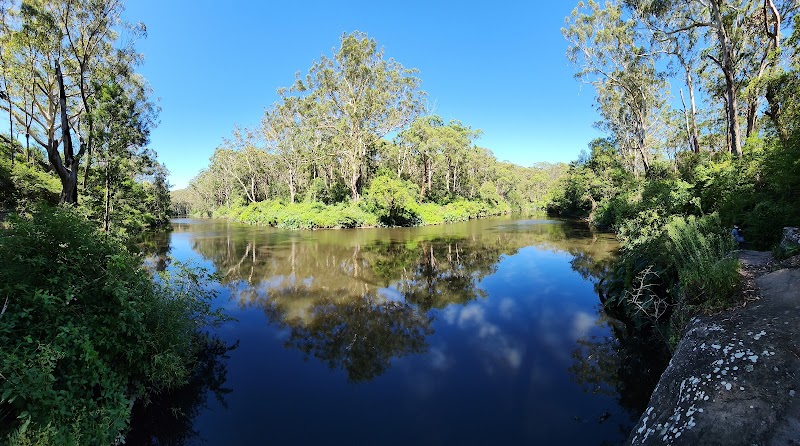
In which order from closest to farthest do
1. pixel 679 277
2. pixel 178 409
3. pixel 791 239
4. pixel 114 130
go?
pixel 178 409
pixel 679 277
pixel 791 239
pixel 114 130

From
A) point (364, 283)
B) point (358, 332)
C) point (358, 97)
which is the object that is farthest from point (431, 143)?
point (358, 332)

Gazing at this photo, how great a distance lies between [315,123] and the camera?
44.8m

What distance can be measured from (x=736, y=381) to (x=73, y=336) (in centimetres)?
715

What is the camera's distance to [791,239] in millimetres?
6680

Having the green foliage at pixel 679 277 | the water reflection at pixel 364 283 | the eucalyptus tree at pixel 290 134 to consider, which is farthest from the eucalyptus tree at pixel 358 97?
the green foliage at pixel 679 277

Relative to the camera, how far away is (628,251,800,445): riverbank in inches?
126

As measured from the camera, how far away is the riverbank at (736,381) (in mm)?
3205

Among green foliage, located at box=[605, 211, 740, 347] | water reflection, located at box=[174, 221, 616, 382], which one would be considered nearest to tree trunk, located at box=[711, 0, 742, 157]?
water reflection, located at box=[174, 221, 616, 382]

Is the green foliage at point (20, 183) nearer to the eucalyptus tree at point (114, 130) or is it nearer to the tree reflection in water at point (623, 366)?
the eucalyptus tree at point (114, 130)

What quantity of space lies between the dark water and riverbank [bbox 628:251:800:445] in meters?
1.38

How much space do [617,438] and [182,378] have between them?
6.67 metres

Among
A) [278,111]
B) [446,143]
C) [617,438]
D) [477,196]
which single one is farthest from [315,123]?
[617,438]

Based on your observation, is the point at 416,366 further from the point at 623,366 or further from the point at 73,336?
the point at 73,336

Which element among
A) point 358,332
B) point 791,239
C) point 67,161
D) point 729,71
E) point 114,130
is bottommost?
point 358,332
